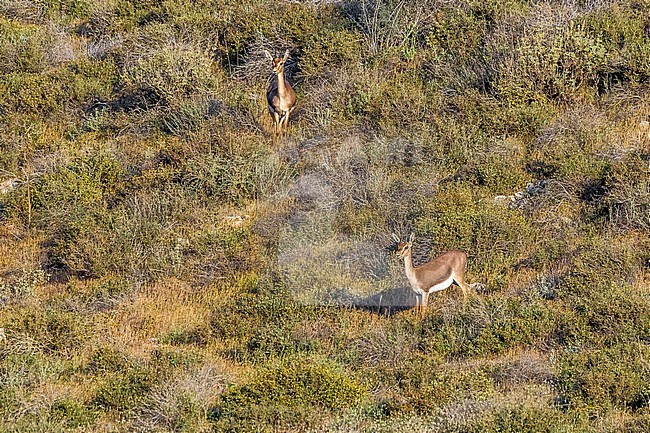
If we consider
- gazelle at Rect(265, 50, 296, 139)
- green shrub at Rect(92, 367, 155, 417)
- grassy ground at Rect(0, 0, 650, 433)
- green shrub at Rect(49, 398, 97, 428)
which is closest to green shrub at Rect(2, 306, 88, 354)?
grassy ground at Rect(0, 0, 650, 433)

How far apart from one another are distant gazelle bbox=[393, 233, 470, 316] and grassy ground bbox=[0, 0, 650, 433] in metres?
0.22

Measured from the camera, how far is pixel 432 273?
1292 cm

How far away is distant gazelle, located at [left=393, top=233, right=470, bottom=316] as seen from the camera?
12.9m

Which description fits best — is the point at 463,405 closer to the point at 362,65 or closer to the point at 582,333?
the point at 582,333

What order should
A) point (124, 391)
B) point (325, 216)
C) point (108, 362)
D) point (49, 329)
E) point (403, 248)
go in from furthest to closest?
point (325, 216) → point (403, 248) → point (49, 329) → point (108, 362) → point (124, 391)

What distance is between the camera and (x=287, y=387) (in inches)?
415

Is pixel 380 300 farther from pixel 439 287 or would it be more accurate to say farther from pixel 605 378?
pixel 605 378

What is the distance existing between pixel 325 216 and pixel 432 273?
2391mm

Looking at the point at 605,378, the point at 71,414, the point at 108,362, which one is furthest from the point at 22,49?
the point at 605,378

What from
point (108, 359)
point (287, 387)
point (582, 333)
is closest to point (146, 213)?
point (108, 359)

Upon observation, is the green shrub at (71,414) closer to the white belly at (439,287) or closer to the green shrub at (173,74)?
the white belly at (439,287)

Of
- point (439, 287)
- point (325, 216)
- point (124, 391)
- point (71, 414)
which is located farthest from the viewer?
point (325, 216)

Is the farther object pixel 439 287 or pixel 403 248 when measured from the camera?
pixel 403 248

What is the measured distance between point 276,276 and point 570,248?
3.69 metres
